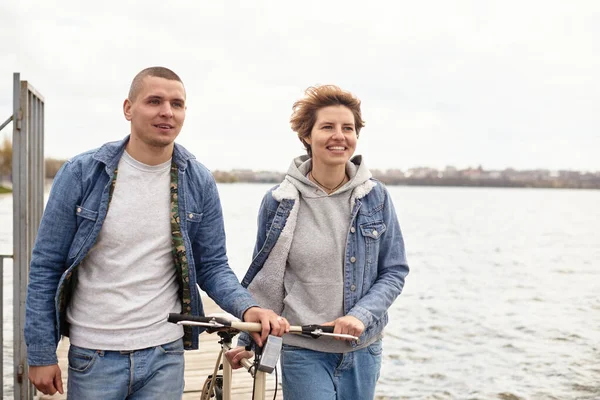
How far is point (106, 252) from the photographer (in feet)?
8.68

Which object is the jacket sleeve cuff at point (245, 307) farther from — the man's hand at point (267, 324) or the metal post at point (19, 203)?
the metal post at point (19, 203)

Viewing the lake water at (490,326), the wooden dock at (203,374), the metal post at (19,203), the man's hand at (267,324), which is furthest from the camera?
the lake water at (490,326)

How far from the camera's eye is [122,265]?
103 inches

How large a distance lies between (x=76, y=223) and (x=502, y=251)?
33.5 m

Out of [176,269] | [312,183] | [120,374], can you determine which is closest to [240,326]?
[176,269]

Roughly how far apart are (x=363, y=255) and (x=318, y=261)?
215 millimetres

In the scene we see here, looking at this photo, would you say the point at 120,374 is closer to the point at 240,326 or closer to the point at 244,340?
the point at 240,326

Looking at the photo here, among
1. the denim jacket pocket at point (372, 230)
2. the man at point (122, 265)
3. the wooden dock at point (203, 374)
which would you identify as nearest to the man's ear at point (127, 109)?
the man at point (122, 265)

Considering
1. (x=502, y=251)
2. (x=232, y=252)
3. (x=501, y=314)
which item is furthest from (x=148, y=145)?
(x=502, y=251)

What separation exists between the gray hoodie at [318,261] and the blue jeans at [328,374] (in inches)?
1.9

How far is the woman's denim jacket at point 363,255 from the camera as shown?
9.94 ft

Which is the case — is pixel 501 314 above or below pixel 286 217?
below

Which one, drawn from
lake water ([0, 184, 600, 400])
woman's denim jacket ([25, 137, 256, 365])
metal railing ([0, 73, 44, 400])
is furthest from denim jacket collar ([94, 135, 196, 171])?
lake water ([0, 184, 600, 400])

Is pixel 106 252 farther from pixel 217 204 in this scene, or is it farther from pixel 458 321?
pixel 458 321
